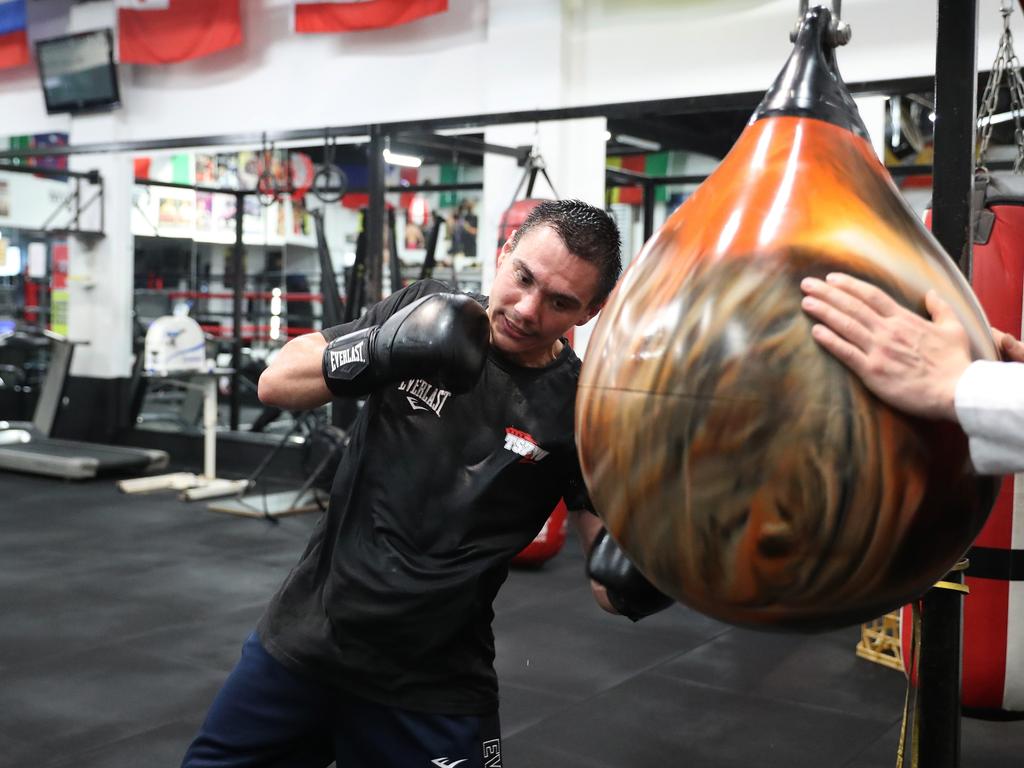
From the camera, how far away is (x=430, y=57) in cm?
648

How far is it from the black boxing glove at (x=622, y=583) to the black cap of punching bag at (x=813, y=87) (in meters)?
0.57

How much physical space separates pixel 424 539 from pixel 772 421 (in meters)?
0.90

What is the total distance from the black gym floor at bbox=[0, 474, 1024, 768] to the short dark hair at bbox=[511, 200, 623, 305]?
1797 mm

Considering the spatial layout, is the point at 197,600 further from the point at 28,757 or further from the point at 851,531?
the point at 851,531

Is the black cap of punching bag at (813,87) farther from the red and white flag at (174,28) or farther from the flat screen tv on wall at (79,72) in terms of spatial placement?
the flat screen tv on wall at (79,72)

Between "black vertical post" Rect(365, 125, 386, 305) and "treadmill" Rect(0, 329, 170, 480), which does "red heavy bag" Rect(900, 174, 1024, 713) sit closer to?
"black vertical post" Rect(365, 125, 386, 305)

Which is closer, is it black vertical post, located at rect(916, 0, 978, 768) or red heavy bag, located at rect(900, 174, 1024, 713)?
black vertical post, located at rect(916, 0, 978, 768)

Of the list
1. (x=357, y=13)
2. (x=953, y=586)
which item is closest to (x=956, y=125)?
(x=953, y=586)

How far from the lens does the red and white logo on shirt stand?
1571 mm

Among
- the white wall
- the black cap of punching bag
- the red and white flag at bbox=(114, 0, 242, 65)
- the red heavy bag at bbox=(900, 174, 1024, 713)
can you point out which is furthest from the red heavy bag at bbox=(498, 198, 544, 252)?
the black cap of punching bag

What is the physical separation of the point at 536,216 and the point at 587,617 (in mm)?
3062

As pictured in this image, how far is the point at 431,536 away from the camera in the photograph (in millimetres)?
1562

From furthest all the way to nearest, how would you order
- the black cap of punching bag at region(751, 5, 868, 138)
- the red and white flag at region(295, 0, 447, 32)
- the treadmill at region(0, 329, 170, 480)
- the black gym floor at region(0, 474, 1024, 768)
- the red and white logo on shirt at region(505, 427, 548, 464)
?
1. the treadmill at region(0, 329, 170, 480)
2. the red and white flag at region(295, 0, 447, 32)
3. the black gym floor at region(0, 474, 1024, 768)
4. the red and white logo on shirt at region(505, 427, 548, 464)
5. the black cap of punching bag at region(751, 5, 868, 138)

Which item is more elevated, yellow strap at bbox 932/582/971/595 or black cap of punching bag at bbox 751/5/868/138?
black cap of punching bag at bbox 751/5/868/138
